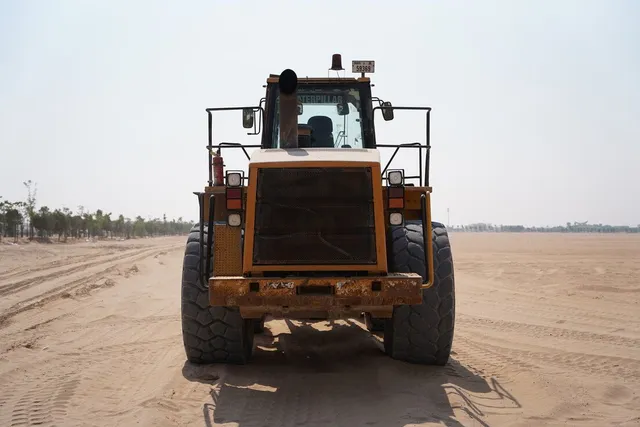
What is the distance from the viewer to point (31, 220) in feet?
171

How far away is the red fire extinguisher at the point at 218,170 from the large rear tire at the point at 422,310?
1977mm

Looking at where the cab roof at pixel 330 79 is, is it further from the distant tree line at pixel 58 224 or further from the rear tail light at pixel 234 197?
the distant tree line at pixel 58 224

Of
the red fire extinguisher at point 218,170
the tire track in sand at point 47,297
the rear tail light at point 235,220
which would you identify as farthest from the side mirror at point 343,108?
the tire track in sand at point 47,297

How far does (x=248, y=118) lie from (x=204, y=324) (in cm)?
244

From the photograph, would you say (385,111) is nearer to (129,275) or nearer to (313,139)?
(313,139)

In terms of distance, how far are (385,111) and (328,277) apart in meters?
2.61

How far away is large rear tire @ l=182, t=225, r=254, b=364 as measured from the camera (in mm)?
5590

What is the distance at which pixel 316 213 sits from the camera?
199 inches

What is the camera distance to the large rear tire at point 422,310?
552 centimetres

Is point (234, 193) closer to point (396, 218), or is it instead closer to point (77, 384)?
point (396, 218)

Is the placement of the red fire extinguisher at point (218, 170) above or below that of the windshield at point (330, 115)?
below

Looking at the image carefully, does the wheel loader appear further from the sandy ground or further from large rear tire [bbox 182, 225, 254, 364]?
the sandy ground

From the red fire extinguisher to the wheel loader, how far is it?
0.01 meters

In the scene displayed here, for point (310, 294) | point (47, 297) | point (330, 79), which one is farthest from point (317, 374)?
point (47, 297)
